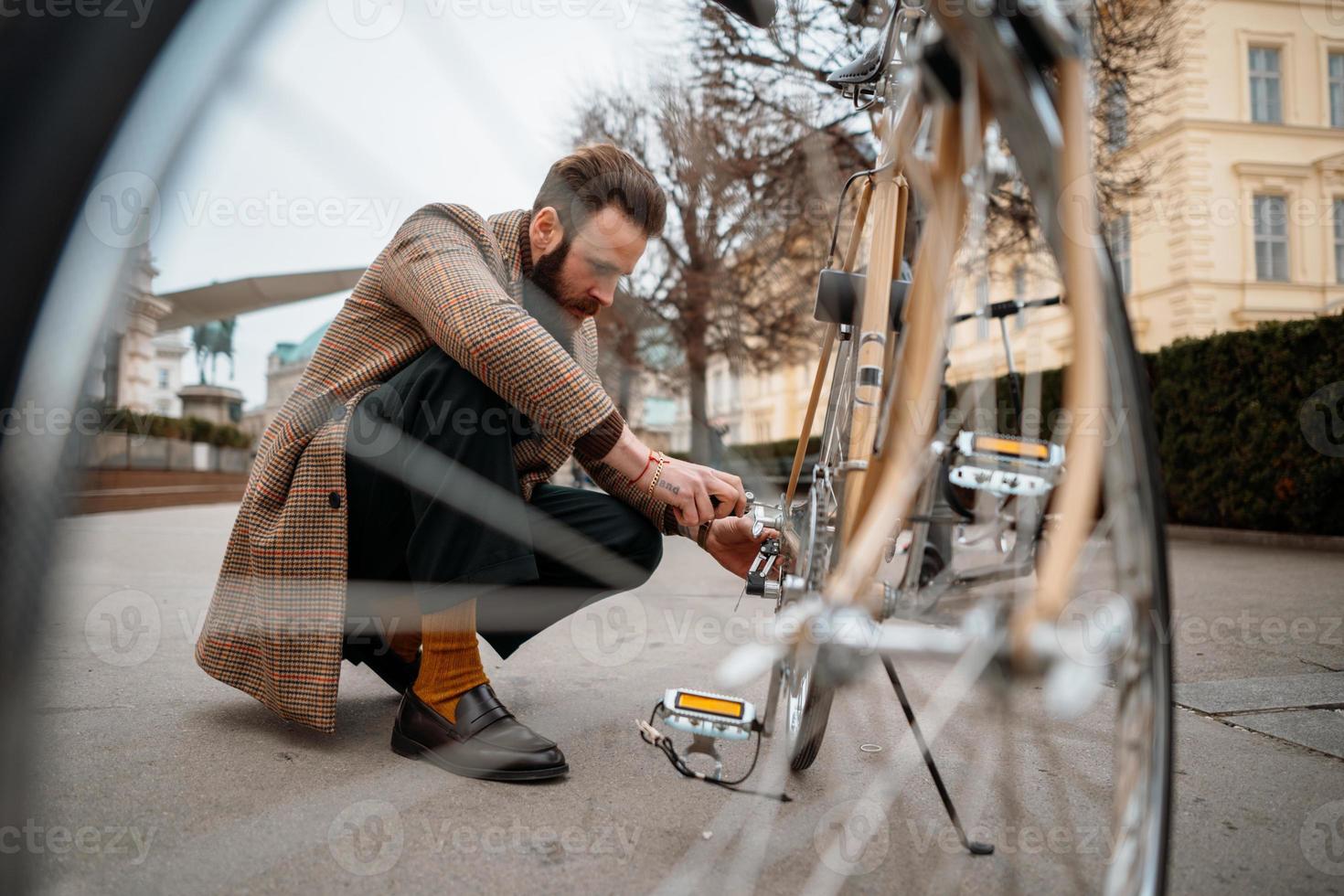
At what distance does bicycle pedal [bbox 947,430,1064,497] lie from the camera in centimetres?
86

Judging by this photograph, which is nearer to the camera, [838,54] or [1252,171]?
[838,54]

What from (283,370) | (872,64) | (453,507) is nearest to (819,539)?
(453,507)

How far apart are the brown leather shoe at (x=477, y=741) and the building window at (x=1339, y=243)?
21852 millimetres

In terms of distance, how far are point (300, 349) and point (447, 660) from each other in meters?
0.59

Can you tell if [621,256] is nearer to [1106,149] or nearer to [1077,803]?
[1077,803]

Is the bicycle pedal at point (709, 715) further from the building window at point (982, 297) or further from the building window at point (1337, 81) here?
the building window at point (1337, 81)

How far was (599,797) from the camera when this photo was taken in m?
1.42

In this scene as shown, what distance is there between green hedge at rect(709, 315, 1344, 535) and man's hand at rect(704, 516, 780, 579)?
177 inches

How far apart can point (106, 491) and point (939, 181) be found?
0.85 m

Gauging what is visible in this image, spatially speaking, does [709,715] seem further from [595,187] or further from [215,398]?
[215,398]

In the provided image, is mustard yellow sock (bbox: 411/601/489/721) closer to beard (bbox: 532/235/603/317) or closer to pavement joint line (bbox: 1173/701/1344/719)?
beard (bbox: 532/235/603/317)

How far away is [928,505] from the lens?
1049 mm

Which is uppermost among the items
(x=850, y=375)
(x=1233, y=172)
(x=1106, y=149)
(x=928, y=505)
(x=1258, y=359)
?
(x=1233, y=172)

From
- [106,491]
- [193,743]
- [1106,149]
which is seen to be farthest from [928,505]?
[1106,149]
